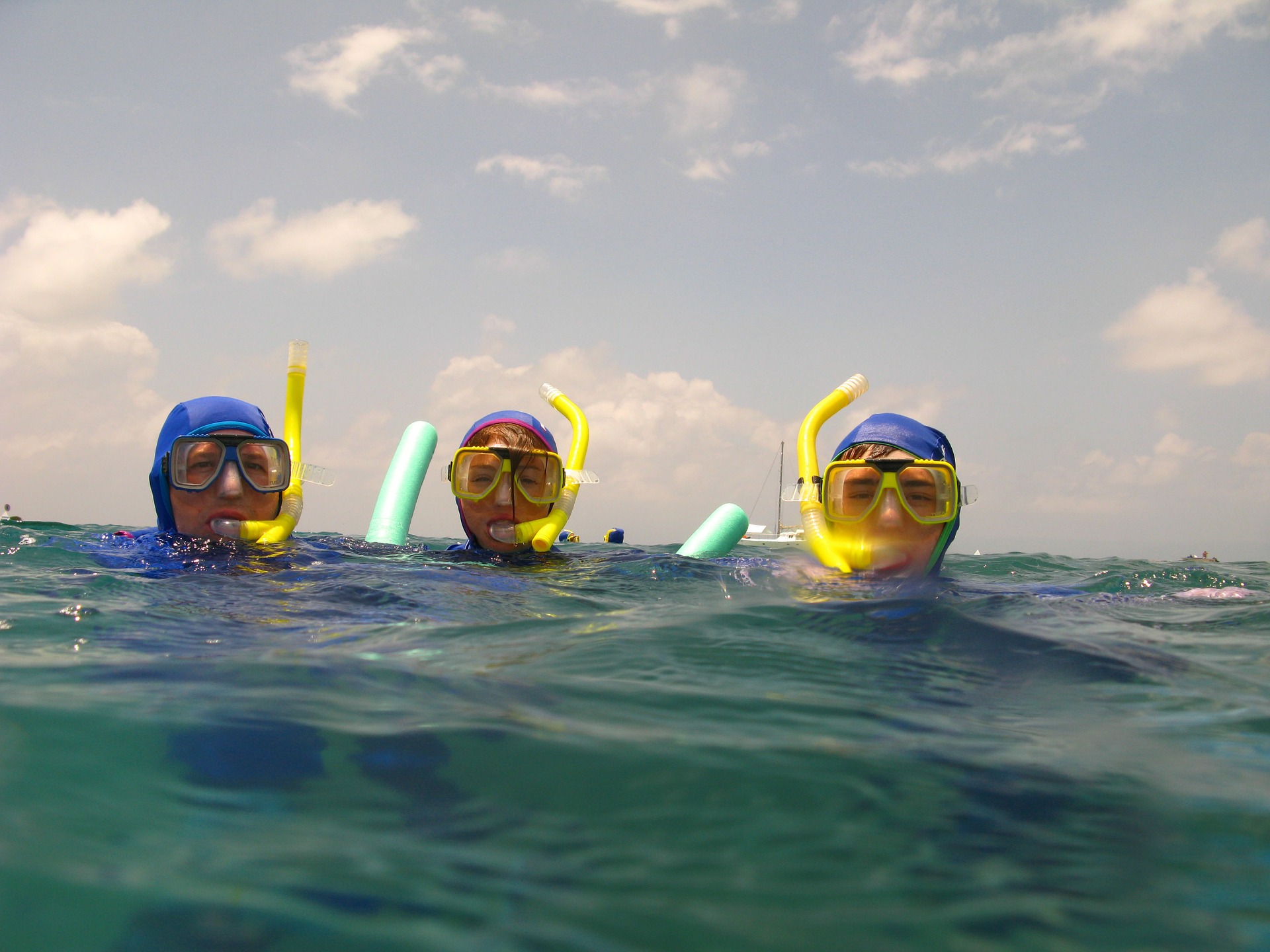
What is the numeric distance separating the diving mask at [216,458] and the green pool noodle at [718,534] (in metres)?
2.97

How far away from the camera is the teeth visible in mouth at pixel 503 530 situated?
5629 mm

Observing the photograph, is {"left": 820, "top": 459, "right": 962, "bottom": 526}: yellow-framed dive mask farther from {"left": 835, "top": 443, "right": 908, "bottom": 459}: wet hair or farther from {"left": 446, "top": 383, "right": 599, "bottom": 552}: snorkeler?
{"left": 446, "top": 383, "right": 599, "bottom": 552}: snorkeler

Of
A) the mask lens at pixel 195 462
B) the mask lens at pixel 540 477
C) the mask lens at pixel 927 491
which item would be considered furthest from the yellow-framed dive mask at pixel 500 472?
the mask lens at pixel 927 491

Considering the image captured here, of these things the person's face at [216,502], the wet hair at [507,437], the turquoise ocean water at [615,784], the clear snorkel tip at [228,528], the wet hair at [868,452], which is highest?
the wet hair at [507,437]

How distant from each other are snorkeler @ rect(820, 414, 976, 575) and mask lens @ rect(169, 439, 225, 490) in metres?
3.65

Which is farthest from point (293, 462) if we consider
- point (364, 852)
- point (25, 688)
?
point (364, 852)

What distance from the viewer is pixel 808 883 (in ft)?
4.07

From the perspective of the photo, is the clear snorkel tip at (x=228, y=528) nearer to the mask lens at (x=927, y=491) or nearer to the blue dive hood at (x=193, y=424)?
the blue dive hood at (x=193, y=424)

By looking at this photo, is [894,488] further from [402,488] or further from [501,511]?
[402,488]

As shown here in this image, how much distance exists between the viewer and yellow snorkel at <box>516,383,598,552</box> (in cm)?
562

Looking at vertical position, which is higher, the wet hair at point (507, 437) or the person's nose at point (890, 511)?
the wet hair at point (507, 437)

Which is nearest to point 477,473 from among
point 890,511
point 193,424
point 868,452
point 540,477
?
point 540,477

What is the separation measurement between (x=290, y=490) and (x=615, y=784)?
434 centimetres

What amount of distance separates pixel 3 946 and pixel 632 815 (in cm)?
91
